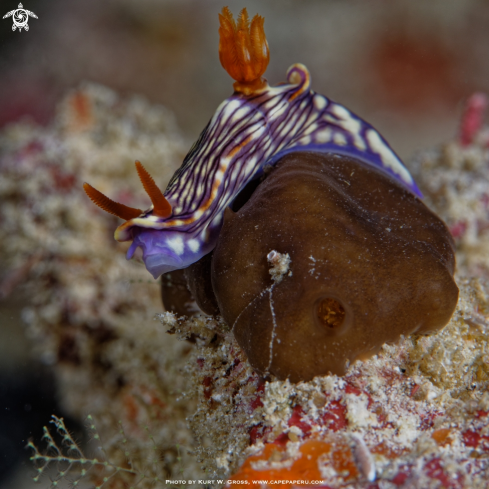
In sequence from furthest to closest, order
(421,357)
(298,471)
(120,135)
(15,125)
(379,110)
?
(379,110)
(15,125)
(120,135)
(421,357)
(298,471)

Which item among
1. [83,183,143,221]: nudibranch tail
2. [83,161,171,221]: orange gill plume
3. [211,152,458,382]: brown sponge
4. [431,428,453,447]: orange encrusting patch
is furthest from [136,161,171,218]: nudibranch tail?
[431,428,453,447]: orange encrusting patch

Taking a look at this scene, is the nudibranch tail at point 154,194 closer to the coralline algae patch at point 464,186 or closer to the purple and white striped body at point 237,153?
the purple and white striped body at point 237,153

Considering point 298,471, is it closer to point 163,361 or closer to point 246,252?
point 246,252

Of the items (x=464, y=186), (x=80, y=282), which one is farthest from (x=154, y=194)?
(x=464, y=186)

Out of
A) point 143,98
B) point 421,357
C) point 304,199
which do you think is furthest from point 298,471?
point 143,98

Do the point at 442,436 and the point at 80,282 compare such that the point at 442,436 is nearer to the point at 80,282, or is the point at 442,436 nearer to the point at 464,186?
the point at 464,186

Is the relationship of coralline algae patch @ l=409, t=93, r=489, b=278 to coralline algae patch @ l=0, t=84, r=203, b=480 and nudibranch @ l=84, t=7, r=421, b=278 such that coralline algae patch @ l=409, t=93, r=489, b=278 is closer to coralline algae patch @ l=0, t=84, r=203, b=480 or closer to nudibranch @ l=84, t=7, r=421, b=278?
nudibranch @ l=84, t=7, r=421, b=278
